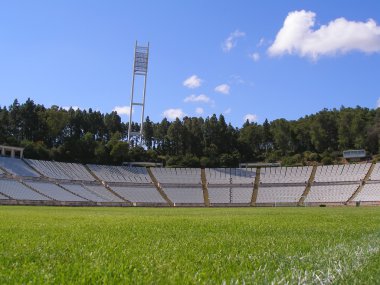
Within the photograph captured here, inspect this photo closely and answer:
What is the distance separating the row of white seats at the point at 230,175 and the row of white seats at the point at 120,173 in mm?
12599

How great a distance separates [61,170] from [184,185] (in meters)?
22.6

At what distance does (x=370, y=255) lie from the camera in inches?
220

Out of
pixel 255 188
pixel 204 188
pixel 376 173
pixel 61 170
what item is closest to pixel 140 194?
pixel 204 188

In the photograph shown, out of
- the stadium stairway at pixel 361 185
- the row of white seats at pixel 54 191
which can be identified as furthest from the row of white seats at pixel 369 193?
the row of white seats at pixel 54 191

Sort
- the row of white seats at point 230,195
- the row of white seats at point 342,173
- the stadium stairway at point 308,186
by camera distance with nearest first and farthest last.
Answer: the stadium stairway at point 308,186 < the row of white seats at point 230,195 < the row of white seats at point 342,173

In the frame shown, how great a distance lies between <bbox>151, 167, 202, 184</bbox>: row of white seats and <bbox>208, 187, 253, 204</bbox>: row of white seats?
5.84 m

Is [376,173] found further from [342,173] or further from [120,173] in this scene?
[120,173]

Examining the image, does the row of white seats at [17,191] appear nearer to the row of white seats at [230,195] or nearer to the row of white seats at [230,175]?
the row of white seats at [230,195]

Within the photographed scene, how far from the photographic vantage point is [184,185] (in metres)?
84.1

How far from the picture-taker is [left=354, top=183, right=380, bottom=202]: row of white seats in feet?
222

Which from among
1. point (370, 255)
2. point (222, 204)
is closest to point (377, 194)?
point (222, 204)

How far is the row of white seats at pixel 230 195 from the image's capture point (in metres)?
75.2

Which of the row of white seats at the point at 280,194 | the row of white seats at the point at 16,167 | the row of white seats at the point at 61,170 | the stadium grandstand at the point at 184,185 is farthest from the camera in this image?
the row of white seats at the point at 61,170

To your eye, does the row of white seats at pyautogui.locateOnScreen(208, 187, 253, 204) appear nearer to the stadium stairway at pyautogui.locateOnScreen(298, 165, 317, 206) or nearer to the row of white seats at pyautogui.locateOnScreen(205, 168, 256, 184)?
the row of white seats at pyautogui.locateOnScreen(205, 168, 256, 184)
